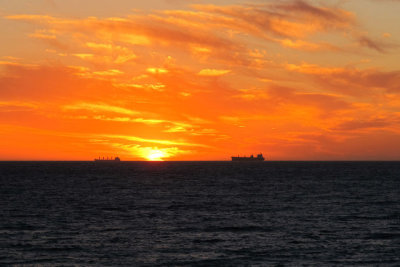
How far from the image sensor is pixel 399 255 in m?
40.9

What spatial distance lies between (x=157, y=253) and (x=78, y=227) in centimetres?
1719

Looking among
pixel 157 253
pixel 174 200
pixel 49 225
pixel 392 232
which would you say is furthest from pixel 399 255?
pixel 174 200

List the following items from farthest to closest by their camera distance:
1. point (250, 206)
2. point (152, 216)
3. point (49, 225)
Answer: point (250, 206) < point (152, 216) < point (49, 225)

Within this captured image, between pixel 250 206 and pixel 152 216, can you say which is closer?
pixel 152 216

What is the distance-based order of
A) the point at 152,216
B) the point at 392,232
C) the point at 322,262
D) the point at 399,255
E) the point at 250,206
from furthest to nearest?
the point at 250,206, the point at 152,216, the point at 392,232, the point at 399,255, the point at 322,262

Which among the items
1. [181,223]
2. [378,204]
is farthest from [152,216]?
[378,204]

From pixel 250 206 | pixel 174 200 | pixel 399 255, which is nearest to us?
pixel 399 255

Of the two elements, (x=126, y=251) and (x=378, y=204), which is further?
(x=378, y=204)

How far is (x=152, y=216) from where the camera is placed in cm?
6531

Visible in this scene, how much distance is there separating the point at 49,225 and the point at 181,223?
15.3 meters

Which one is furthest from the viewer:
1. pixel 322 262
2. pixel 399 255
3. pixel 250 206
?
pixel 250 206

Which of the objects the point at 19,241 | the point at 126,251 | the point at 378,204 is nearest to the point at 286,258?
the point at 126,251

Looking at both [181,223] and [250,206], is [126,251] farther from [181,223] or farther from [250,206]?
[250,206]

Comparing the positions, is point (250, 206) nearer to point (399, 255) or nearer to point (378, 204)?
point (378, 204)
